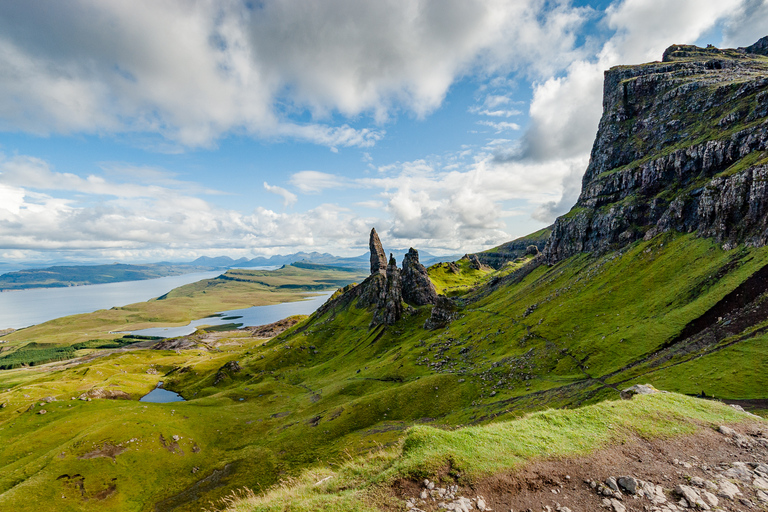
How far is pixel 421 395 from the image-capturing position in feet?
265

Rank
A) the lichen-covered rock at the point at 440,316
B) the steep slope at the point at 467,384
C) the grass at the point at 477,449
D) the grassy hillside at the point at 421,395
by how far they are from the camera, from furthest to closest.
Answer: the lichen-covered rock at the point at 440,316 < the grassy hillside at the point at 421,395 < the steep slope at the point at 467,384 < the grass at the point at 477,449

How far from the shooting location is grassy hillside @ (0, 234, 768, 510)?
54781 mm

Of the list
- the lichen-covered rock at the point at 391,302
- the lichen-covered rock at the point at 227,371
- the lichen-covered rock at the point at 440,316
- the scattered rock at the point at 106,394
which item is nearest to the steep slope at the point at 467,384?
the lichen-covered rock at the point at 440,316

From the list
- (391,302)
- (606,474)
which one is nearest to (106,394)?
(391,302)

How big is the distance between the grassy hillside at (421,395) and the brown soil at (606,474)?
5.53 ft

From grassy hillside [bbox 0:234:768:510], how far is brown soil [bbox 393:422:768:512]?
5.53 feet

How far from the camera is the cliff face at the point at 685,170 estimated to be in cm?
9075

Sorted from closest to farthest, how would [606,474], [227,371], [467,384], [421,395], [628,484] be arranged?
[628,484] → [606,474] → [467,384] → [421,395] → [227,371]

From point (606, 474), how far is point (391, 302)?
15051 cm

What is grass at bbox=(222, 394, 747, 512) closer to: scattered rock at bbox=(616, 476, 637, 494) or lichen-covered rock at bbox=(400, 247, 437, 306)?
scattered rock at bbox=(616, 476, 637, 494)

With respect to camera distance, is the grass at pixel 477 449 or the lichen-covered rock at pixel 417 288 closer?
the grass at pixel 477 449

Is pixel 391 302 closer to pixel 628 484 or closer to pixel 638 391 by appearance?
pixel 638 391

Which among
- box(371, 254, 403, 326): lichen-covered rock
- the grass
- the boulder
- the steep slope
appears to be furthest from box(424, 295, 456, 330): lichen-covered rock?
the grass

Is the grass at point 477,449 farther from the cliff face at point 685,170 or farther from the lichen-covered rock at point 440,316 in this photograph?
the lichen-covered rock at point 440,316
